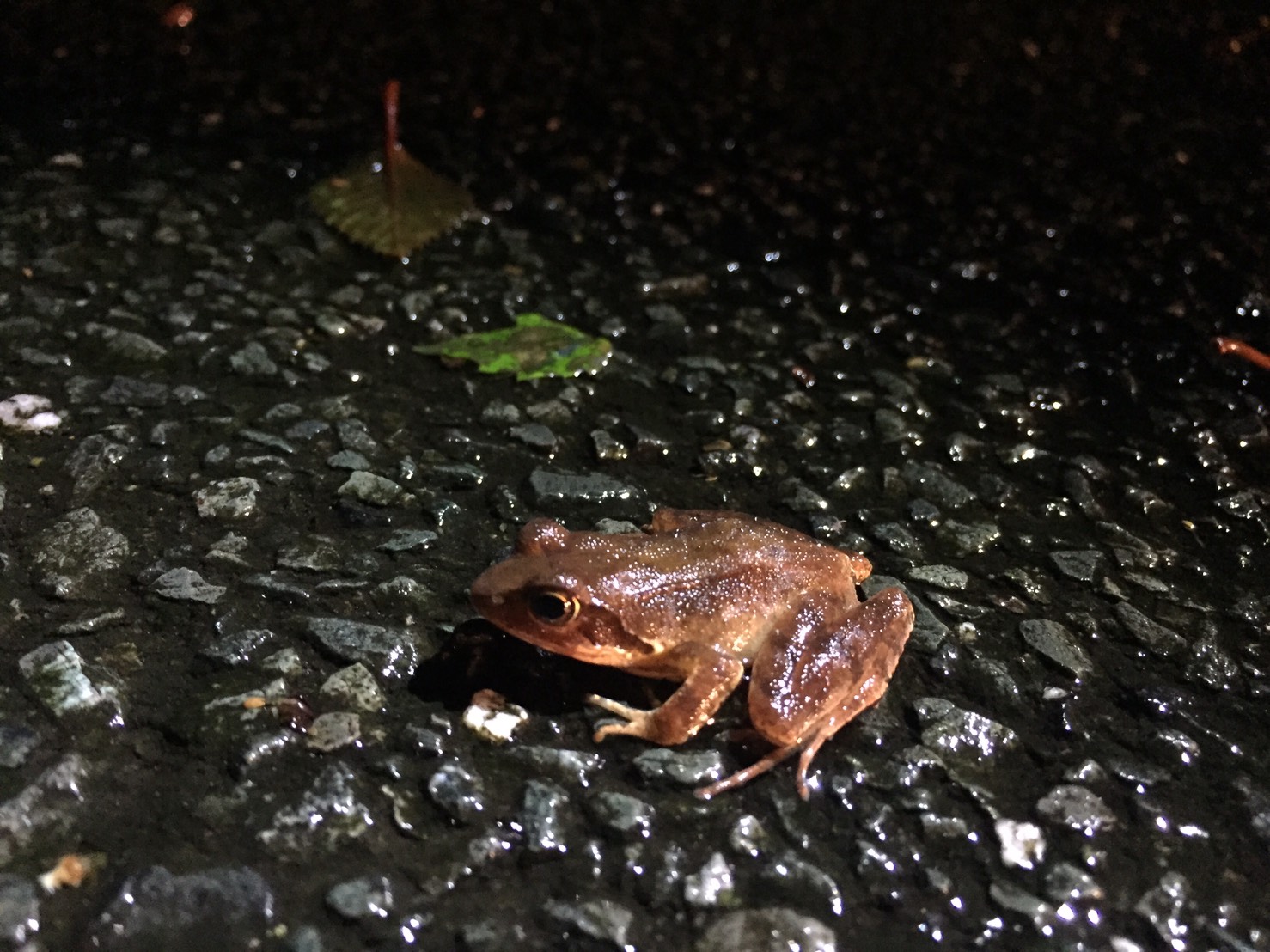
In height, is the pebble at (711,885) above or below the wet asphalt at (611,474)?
below

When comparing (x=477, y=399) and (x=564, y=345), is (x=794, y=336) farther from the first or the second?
(x=477, y=399)

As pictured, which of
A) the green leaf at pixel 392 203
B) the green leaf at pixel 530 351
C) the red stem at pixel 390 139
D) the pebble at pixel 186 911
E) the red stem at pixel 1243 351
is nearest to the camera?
the pebble at pixel 186 911

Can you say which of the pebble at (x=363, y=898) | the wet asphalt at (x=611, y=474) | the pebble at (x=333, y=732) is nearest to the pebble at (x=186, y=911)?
the wet asphalt at (x=611, y=474)

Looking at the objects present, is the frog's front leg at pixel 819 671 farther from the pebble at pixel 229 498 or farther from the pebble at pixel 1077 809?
the pebble at pixel 229 498

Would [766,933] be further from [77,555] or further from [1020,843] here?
[77,555]

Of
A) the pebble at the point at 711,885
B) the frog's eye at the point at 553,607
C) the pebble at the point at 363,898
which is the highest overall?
the frog's eye at the point at 553,607

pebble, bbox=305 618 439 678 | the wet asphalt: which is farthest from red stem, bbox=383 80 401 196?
pebble, bbox=305 618 439 678

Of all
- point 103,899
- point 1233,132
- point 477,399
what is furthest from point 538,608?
point 1233,132
